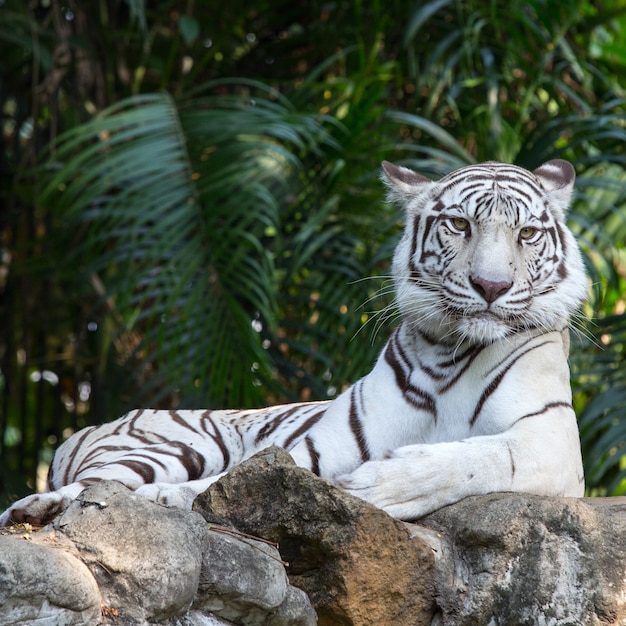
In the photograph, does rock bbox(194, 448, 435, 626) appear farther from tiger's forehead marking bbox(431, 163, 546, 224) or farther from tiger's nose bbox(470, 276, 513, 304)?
tiger's forehead marking bbox(431, 163, 546, 224)

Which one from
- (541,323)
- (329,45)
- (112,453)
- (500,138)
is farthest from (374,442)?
(329,45)

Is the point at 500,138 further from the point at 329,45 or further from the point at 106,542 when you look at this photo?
the point at 106,542

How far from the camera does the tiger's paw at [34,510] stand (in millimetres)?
2875

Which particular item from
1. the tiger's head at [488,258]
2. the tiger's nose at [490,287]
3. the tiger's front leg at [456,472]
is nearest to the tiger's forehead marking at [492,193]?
the tiger's head at [488,258]

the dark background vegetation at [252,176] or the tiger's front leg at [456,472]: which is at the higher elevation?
the dark background vegetation at [252,176]

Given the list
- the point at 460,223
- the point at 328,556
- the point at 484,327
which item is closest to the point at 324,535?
the point at 328,556

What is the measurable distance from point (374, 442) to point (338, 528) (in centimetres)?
80

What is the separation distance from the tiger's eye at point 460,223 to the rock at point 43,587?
182cm

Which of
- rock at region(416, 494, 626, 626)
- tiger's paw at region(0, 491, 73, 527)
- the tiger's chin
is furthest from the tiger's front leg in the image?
tiger's paw at region(0, 491, 73, 527)

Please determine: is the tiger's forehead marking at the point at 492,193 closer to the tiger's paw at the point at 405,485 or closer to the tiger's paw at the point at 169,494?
the tiger's paw at the point at 405,485

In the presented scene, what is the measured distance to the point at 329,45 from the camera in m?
7.85

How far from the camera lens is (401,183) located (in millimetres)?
3885

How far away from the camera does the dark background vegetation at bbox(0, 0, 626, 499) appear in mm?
5609

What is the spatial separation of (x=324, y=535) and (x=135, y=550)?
1.97 ft
